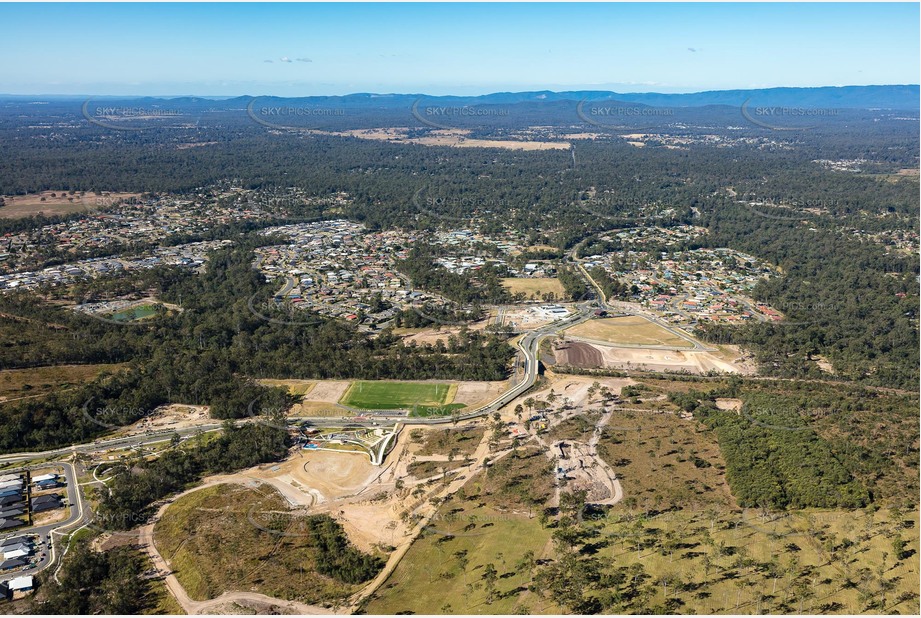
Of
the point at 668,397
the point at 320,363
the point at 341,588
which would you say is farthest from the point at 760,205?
the point at 341,588

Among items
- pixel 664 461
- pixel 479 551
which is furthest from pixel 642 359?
pixel 479 551

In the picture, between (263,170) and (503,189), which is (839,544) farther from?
(263,170)

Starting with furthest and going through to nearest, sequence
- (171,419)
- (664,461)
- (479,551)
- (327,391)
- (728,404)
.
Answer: (327,391)
(728,404)
(171,419)
(664,461)
(479,551)

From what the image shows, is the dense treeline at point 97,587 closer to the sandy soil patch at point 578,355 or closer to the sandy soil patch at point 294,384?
the sandy soil patch at point 294,384

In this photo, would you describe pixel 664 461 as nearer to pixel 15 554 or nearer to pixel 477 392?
pixel 477 392

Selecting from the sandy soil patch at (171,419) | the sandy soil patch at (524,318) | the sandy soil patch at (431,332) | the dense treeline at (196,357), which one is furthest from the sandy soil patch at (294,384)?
the sandy soil patch at (524,318)

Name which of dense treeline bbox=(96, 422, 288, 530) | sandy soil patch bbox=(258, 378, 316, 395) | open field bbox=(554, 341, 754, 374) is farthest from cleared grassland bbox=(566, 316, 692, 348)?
dense treeline bbox=(96, 422, 288, 530)
